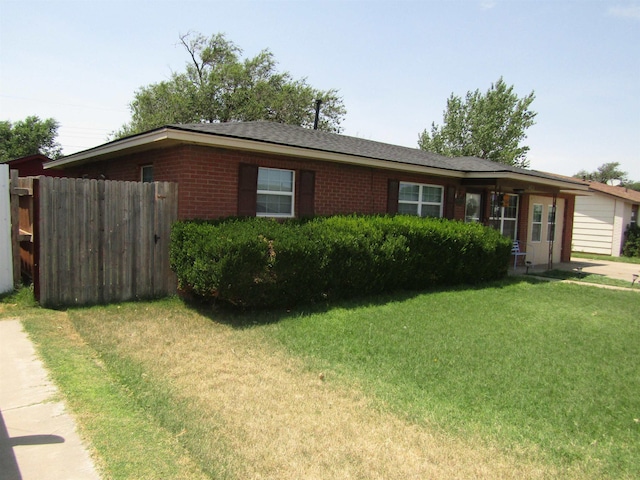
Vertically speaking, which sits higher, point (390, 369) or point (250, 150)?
point (250, 150)

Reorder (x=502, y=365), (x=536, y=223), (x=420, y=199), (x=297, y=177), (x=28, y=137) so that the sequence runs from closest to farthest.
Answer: (x=502, y=365), (x=297, y=177), (x=420, y=199), (x=536, y=223), (x=28, y=137)

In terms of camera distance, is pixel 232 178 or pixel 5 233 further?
pixel 232 178

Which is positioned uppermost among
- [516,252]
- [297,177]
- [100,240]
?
[297,177]

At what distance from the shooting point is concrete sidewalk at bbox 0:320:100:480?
2.86 meters

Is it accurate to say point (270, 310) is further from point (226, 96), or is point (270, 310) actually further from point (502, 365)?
point (226, 96)

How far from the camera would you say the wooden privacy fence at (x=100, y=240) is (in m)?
6.59

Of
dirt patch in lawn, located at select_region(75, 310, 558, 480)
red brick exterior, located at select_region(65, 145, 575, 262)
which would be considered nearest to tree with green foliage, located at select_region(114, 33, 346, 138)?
red brick exterior, located at select_region(65, 145, 575, 262)

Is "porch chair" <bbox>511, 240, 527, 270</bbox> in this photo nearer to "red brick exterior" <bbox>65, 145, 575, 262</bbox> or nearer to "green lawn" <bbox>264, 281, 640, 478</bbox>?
"red brick exterior" <bbox>65, 145, 575, 262</bbox>

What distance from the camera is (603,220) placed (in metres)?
23.5

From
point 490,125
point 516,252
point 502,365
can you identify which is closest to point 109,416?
point 502,365

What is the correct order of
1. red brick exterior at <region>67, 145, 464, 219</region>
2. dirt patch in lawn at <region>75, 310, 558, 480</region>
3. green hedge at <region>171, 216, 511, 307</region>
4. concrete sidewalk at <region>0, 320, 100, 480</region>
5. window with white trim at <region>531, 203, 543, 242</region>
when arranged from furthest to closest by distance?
window with white trim at <region>531, 203, 543, 242</region>
red brick exterior at <region>67, 145, 464, 219</region>
green hedge at <region>171, 216, 511, 307</region>
dirt patch in lawn at <region>75, 310, 558, 480</region>
concrete sidewalk at <region>0, 320, 100, 480</region>

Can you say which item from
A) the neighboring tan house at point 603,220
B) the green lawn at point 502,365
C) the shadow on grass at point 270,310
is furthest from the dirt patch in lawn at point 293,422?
the neighboring tan house at point 603,220

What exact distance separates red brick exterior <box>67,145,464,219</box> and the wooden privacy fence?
0.40m

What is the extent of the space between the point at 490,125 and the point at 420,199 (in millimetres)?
24774
